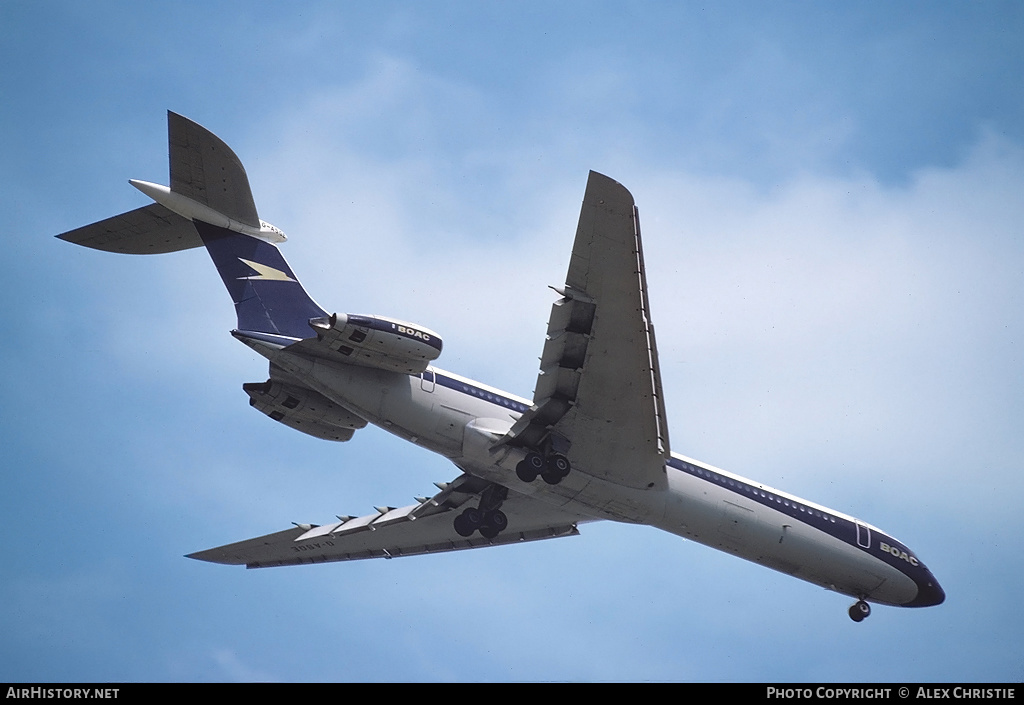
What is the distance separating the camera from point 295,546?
31781 mm

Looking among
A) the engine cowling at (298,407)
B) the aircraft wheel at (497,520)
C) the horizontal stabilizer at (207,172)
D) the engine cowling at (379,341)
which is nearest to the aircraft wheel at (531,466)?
the engine cowling at (379,341)

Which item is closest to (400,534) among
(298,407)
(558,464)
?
(298,407)

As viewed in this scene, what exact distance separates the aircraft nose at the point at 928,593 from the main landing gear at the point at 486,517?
10.7 m

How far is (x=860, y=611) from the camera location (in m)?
27.0

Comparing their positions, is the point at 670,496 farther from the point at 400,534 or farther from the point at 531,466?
the point at 400,534

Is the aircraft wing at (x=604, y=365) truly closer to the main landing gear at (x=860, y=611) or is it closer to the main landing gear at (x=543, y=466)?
the main landing gear at (x=543, y=466)

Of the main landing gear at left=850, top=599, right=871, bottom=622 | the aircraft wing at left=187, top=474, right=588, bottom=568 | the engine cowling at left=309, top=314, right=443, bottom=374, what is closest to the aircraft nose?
the main landing gear at left=850, top=599, right=871, bottom=622

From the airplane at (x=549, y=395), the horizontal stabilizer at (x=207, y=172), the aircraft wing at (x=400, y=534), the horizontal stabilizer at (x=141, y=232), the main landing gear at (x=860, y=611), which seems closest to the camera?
the airplane at (x=549, y=395)

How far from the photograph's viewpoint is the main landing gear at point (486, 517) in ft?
91.2

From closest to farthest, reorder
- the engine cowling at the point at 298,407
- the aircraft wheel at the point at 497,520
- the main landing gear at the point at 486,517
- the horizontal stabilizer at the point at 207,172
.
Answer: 1. the horizontal stabilizer at the point at 207,172
2. the engine cowling at the point at 298,407
3. the main landing gear at the point at 486,517
4. the aircraft wheel at the point at 497,520

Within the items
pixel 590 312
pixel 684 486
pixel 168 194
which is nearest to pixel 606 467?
pixel 684 486

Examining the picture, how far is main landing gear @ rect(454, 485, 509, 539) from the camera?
27.8 metres
